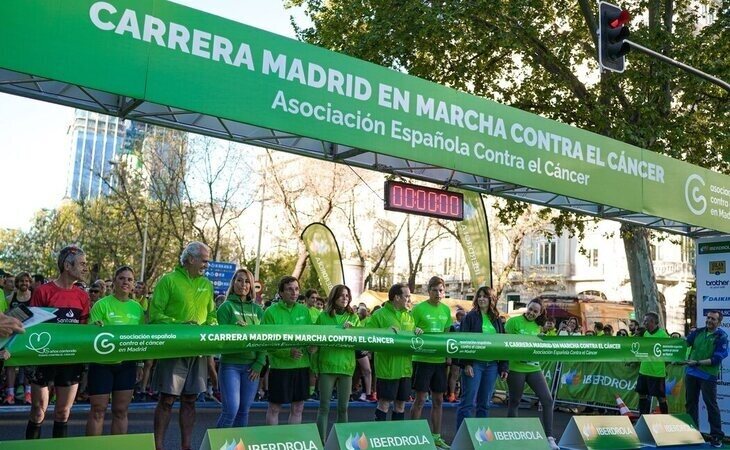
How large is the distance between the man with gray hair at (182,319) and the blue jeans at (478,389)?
3655mm

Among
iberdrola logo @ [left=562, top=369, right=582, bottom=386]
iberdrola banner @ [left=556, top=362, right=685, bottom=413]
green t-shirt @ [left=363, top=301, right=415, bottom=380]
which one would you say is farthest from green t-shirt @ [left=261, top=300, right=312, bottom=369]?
iberdrola logo @ [left=562, top=369, right=582, bottom=386]

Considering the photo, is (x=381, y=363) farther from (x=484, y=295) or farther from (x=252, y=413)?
(x=252, y=413)

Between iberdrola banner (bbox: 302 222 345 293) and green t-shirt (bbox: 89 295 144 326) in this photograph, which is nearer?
green t-shirt (bbox: 89 295 144 326)

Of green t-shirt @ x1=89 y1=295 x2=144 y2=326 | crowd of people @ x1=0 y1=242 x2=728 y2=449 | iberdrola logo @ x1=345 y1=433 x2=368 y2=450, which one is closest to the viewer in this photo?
iberdrola logo @ x1=345 y1=433 x2=368 y2=450

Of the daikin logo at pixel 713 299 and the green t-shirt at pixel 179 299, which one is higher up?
the daikin logo at pixel 713 299

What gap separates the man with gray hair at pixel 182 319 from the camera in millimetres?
7035

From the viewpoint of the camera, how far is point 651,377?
12789 millimetres

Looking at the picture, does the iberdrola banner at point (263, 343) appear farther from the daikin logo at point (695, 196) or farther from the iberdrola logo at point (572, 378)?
the iberdrola logo at point (572, 378)

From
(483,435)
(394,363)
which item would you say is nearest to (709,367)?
(483,435)

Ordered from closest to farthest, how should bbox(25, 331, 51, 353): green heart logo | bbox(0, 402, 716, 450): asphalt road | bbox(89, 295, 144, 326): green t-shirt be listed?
bbox(25, 331, 51, 353): green heart logo, bbox(89, 295, 144, 326): green t-shirt, bbox(0, 402, 716, 450): asphalt road

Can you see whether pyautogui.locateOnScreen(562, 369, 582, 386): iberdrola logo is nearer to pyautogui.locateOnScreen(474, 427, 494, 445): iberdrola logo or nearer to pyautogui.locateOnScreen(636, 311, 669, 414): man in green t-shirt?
pyautogui.locateOnScreen(636, 311, 669, 414): man in green t-shirt

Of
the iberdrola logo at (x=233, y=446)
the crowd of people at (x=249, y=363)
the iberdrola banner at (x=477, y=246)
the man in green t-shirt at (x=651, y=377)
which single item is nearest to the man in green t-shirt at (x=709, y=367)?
the crowd of people at (x=249, y=363)

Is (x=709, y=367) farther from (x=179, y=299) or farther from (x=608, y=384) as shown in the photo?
(x=179, y=299)

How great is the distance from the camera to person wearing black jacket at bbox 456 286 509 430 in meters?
9.34
